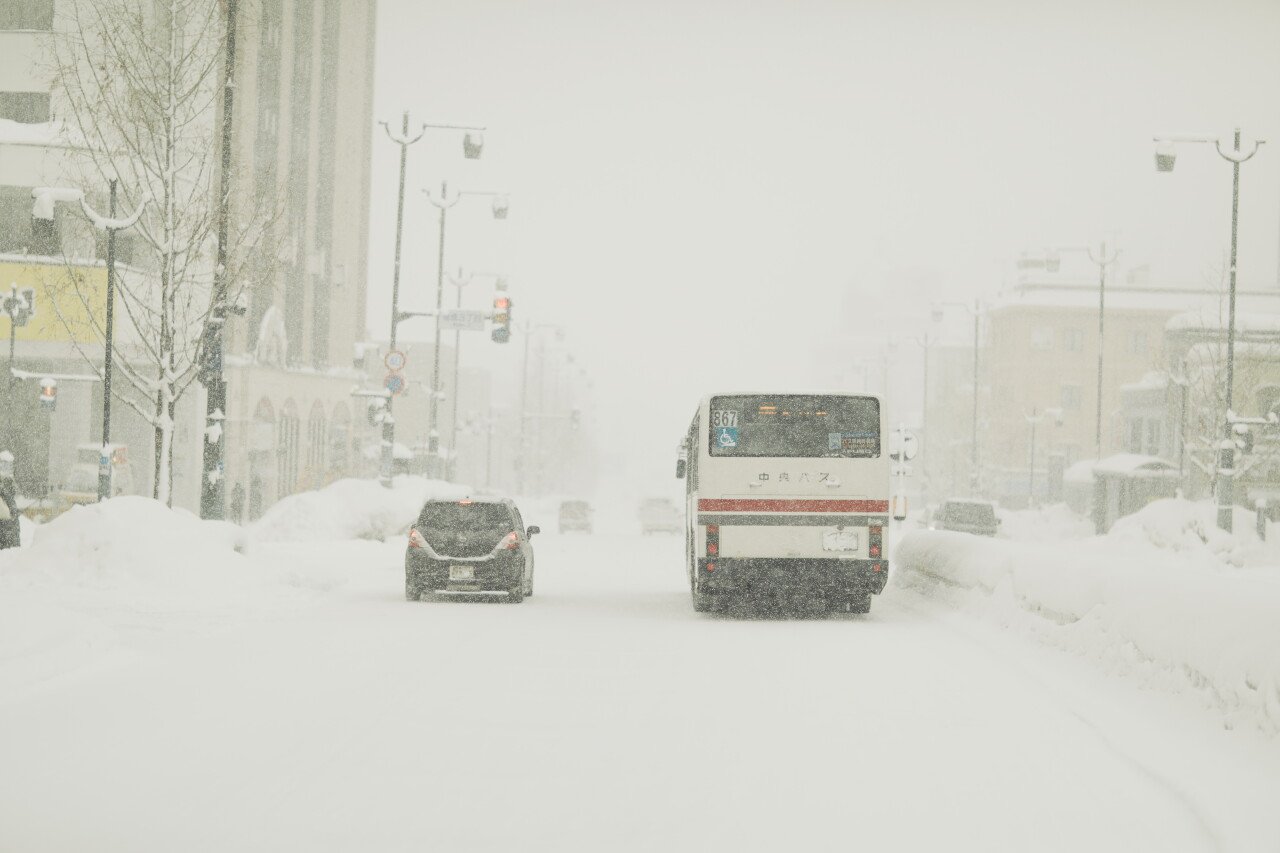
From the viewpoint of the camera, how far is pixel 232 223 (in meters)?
29.3

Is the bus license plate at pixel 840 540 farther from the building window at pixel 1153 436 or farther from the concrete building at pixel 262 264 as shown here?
the building window at pixel 1153 436

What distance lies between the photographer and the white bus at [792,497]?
2119cm

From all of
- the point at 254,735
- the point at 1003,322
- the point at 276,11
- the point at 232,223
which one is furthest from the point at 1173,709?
the point at 1003,322

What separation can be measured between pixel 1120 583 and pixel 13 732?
935 cm

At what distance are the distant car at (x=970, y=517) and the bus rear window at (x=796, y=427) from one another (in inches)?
1384

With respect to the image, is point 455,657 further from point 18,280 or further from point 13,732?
point 18,280

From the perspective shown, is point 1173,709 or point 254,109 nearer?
point 1173,709

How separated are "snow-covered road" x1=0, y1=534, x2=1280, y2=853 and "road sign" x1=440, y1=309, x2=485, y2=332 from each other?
86.8 feet

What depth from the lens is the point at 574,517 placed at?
66.0 metres

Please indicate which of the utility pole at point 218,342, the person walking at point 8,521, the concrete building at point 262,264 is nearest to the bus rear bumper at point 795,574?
the utility pole at point 218,342

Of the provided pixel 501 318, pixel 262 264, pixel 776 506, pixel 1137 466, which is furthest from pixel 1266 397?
pixel 776 506

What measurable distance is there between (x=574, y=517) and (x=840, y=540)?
45.2 meters

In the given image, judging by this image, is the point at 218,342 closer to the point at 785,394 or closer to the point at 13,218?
the point at 785,394

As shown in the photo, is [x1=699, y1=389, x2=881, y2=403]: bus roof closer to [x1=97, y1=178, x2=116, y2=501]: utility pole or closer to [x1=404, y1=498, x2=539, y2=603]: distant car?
[x1=404, y1=498, x2=539, y2=603]: distant car
